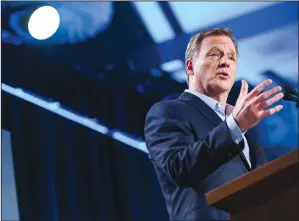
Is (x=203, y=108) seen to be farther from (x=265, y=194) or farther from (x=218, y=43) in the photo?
(x=265, y=194)

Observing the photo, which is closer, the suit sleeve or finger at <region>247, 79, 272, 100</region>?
finger at <region>247, 79, 272, 100</region>

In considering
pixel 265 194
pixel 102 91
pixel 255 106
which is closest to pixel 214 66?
pixel 255 106

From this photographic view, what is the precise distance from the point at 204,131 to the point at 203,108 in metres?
0.08

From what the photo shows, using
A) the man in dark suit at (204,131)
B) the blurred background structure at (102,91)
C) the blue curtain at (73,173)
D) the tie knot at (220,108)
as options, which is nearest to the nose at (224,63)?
the man in dark suit at (204,131)

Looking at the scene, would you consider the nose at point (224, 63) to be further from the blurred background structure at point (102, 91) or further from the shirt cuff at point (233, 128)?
the blurred background structure at point (102, 91)

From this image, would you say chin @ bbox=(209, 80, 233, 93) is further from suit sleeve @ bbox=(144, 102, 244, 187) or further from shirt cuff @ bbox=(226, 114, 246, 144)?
shirt cuff @ bbox=(226, 114, 246, 144)

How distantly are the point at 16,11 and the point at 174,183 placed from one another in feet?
4.61

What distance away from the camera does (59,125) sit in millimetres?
2367

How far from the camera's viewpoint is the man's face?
1534mm

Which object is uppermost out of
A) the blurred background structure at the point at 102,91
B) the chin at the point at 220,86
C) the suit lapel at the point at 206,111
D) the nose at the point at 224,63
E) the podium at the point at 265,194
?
the blurred background structure at the point at 102,91

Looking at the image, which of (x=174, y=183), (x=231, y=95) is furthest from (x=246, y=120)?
(x=231, y=95)

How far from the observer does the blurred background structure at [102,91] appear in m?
2.31

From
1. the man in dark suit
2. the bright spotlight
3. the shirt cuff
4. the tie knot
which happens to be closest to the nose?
the man in dark suit

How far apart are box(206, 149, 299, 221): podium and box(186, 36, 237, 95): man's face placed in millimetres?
554
